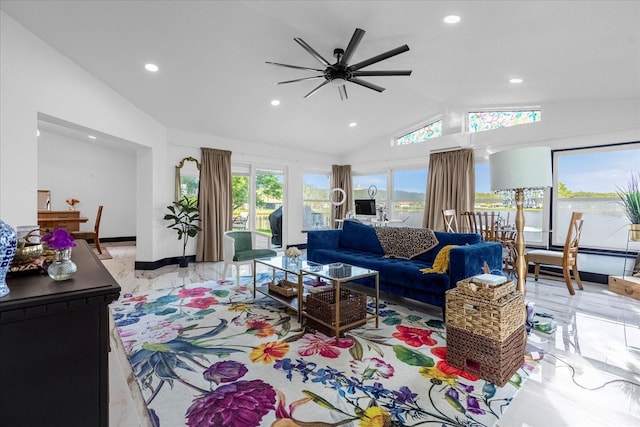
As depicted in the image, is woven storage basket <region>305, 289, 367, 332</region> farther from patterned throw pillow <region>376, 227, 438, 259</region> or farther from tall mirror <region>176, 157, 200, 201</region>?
tall mirror <region>176, 157, 200, 201</region>

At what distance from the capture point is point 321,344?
97.8 inches

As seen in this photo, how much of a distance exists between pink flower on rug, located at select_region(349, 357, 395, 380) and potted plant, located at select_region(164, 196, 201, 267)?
418 cm

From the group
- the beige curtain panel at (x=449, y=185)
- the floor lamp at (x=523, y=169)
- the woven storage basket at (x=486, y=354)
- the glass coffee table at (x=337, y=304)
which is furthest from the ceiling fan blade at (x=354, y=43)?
the beige curtain panel at (x=449, y=185)

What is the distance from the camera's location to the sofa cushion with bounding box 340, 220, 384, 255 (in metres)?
4.39

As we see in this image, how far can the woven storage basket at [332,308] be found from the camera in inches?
104

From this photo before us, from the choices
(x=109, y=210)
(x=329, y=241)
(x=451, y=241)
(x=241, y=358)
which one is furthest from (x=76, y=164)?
(x=451, y=241)

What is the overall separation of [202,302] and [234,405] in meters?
1.97

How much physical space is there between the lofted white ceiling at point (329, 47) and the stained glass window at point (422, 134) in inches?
42.6

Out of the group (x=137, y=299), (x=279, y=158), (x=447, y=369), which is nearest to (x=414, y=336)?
(x=447, y=369)

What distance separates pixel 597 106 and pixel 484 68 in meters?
2.06

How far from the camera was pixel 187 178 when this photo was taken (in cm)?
591

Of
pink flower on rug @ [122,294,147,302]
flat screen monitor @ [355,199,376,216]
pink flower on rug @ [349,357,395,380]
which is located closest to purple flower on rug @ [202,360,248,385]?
pink flower on rug @ [349,357,395,380]

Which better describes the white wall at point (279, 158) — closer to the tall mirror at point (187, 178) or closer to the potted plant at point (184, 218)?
the tall mirror at point (187, 178)

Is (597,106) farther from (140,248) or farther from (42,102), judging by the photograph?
(140,248)
